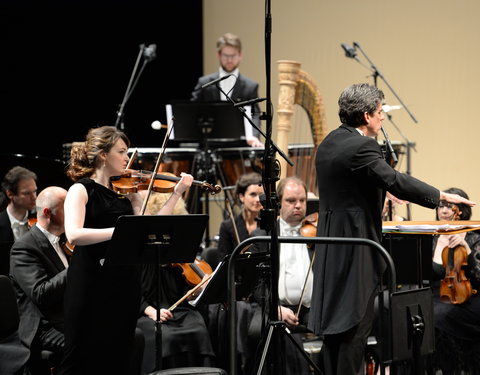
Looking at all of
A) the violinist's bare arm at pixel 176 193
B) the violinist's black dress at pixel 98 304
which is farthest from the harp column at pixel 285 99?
the violinist's black dress at pixel 98 304

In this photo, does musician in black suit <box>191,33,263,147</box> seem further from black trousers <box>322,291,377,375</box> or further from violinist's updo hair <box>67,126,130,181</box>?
black trousers <box>322,291,377,375</box>

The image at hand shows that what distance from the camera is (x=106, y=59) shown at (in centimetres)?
803

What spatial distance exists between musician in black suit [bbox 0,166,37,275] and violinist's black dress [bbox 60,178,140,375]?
5.87ft

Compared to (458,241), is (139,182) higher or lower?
higher

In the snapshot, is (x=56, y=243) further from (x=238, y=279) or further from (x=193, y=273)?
(x=238, y=279)

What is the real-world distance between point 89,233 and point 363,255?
4.14 ft

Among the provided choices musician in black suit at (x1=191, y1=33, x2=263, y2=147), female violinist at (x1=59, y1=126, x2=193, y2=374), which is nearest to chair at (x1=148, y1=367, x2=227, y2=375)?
female violinist at (x1=59, y1=126, x2=193, y2=374)

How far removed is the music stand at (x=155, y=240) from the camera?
3.48 metres

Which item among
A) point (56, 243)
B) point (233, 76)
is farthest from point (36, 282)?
point (233, 76)

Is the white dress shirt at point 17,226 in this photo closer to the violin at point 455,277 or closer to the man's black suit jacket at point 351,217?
the man's black suit jacket at point 351,217

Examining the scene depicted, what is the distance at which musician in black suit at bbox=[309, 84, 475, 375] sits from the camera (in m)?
3.44

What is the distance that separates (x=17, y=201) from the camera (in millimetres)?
5371

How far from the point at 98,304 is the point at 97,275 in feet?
0.46

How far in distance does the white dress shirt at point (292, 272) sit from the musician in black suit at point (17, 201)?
1836mm
